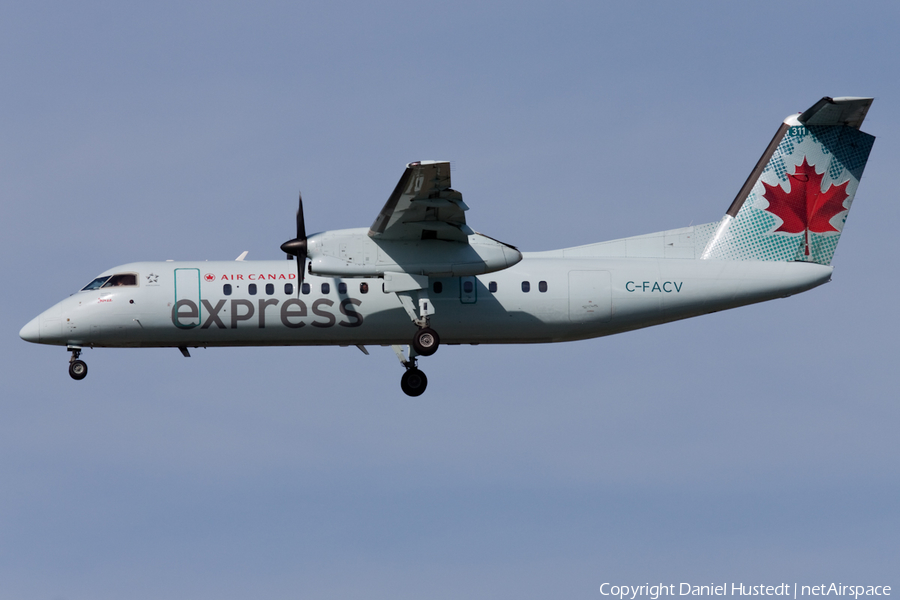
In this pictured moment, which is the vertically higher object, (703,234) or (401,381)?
(703,234)

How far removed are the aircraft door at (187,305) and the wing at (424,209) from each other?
4.30 meters

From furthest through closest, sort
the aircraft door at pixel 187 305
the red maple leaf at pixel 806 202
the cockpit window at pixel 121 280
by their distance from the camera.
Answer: the red maple leaf at pixel 806 202, the cockpit window at pixel 121 280, the aircraft door at pixel 187 305

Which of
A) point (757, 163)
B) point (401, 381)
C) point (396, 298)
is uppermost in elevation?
point (757, 163)

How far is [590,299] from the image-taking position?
990 inches

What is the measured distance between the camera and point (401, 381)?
26703 mm

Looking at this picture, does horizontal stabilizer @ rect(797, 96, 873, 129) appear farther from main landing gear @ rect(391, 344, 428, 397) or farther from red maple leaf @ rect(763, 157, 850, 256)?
main landing gear @ rect(391, 344, 428, 397)

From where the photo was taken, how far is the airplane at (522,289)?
25.1 meters

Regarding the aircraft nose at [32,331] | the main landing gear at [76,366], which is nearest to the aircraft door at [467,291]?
the main landing gear at [76,366]

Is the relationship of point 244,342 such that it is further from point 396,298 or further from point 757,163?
point 757,163

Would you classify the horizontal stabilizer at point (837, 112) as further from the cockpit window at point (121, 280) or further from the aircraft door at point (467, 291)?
the cockpit window at point (121, 280)

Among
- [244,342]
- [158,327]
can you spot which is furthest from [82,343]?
[244,342]

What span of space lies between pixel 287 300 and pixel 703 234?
368 inches

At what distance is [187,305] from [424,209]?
5.90 meters

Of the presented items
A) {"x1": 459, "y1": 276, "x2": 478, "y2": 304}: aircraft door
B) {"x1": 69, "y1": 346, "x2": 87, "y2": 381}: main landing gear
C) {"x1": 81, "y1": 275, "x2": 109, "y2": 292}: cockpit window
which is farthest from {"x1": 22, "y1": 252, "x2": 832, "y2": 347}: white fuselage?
{"x1": 69, "y1": 346, "x2": 87, "y2": 381}: main landing gear
